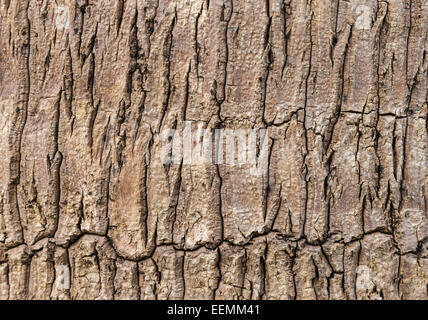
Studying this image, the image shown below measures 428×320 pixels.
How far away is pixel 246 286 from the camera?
5.39ft

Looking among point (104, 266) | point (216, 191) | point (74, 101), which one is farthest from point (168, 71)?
point (104, 266)

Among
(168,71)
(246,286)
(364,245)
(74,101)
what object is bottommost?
(246,286)

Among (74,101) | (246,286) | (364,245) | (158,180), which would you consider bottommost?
(246,286)

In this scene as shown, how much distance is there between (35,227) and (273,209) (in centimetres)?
97

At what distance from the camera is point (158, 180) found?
1626mm

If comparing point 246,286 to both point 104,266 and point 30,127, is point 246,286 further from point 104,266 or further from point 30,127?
point 30,127

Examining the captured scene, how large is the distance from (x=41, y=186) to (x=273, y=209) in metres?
0.94

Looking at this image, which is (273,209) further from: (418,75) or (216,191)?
(418,75)

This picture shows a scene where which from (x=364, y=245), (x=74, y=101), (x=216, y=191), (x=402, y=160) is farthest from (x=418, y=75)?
(x=74, y=101)

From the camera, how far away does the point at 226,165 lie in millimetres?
1634

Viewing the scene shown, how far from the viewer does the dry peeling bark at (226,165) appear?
162cm

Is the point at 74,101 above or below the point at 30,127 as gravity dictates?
above

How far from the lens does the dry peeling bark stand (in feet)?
5.32

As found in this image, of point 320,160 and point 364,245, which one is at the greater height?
point 320,160
